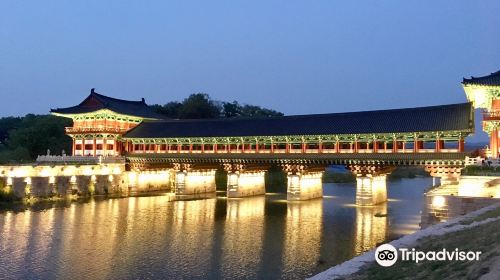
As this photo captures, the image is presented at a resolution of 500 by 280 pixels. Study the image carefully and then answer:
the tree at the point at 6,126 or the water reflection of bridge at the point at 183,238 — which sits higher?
the tree at the point at 6,126

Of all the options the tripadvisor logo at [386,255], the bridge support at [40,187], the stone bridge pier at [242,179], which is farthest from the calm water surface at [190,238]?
the stone bridge pier at [242,179]

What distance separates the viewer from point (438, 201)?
3138cm

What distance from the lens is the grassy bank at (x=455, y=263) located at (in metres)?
13.0

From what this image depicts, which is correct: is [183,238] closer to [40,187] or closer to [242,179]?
[242,179]

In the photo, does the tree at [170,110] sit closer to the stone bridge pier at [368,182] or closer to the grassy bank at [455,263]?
the stone bridge pier at [368,182]

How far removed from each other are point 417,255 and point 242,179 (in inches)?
1674

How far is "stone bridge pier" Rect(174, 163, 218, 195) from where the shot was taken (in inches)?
2456

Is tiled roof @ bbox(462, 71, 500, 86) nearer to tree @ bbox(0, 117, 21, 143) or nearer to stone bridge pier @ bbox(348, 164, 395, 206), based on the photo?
stone bridge pier @ bbox(348, 164, 395, 206)

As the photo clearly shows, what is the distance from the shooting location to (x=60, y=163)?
203ft

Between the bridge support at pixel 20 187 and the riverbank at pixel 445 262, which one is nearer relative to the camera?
the riverbank at pixel 445 262

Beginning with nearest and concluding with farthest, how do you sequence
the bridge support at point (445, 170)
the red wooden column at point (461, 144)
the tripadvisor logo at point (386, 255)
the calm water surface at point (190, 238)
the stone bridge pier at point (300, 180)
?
1. the tripadvisor logo at point (386, 255)
2. the calm water surface at point (190, 238)
3. the bridge support at point (445, 170)
4. the red wooden column at point (461, 144)
5. the stone bridge pier at point (300, 180)

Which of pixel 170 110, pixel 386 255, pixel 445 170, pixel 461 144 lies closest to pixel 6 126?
pixel 170 110

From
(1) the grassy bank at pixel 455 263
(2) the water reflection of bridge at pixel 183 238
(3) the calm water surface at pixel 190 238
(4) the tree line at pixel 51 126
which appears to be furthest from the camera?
(4) the tree line at pixel 51 126

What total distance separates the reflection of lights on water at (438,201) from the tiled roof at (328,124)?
52.1 ft
